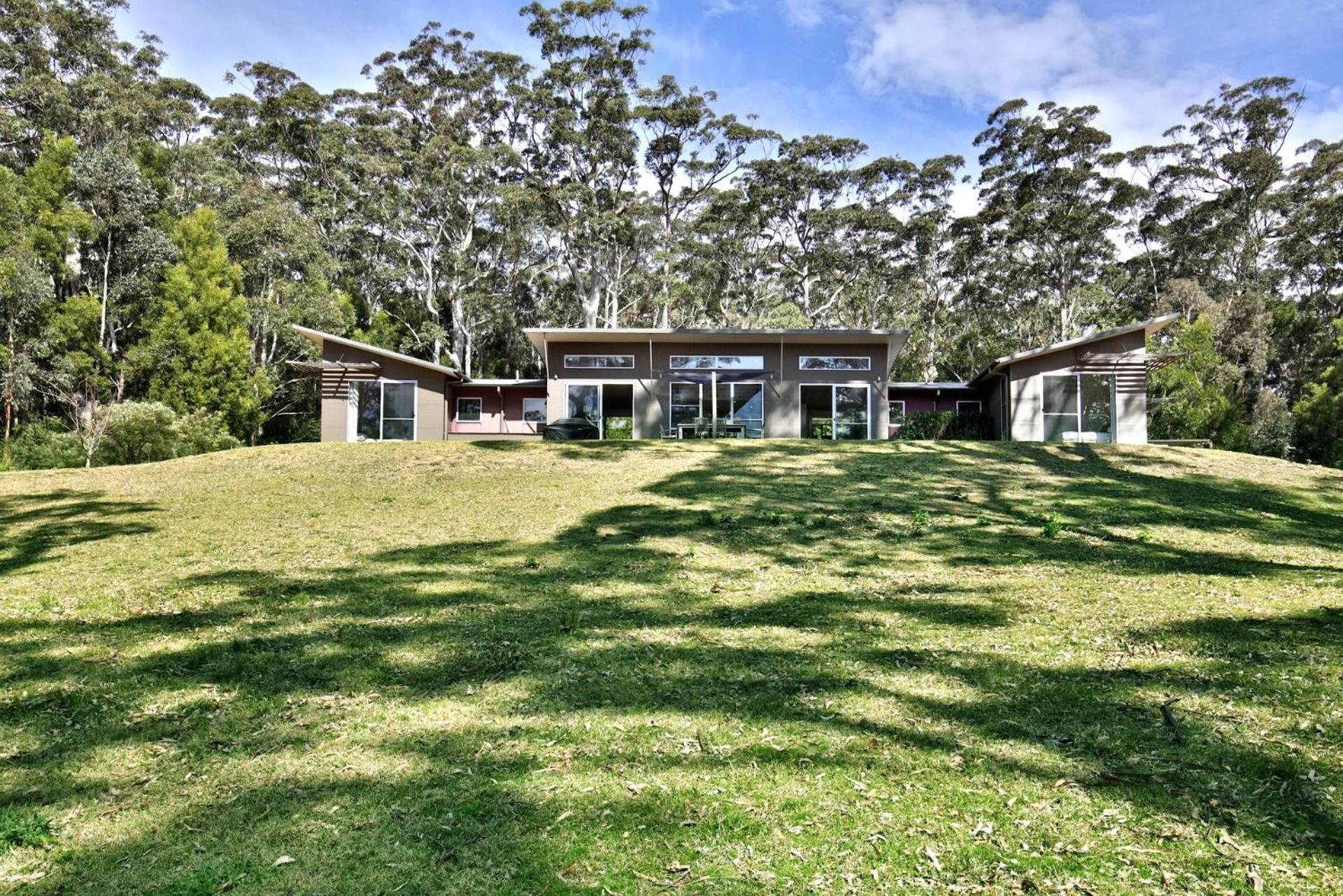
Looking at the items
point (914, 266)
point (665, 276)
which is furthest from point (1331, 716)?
point (914, 266)

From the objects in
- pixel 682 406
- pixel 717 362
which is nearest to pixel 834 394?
pixel 717 362

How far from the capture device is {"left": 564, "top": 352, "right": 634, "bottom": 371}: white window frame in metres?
21.4

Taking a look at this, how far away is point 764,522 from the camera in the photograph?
27.5ft

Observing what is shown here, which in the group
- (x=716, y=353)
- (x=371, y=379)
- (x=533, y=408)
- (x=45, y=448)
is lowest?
(x=45, y=448)

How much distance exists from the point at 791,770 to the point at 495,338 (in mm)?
38206

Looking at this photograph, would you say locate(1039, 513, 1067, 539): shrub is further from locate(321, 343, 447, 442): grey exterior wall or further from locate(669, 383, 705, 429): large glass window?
locate(321, 343, 447, 442): grey exterior wall

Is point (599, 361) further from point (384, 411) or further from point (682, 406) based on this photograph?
point (384, 411)

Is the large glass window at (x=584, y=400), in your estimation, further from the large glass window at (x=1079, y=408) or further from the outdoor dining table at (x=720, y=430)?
the large glass window at (x=1079, y=408)

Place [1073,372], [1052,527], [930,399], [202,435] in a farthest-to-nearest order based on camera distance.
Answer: [930,399] < [1073,372] < [202,435] < [1052,527]

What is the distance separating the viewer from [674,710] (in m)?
3.54

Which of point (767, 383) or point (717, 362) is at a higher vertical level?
point (717, 362)

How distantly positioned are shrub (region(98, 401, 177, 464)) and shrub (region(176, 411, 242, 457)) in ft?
2.80

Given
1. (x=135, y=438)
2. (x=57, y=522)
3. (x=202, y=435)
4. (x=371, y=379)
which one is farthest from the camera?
(x=371, y=379)

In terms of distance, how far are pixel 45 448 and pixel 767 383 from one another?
20.6m
